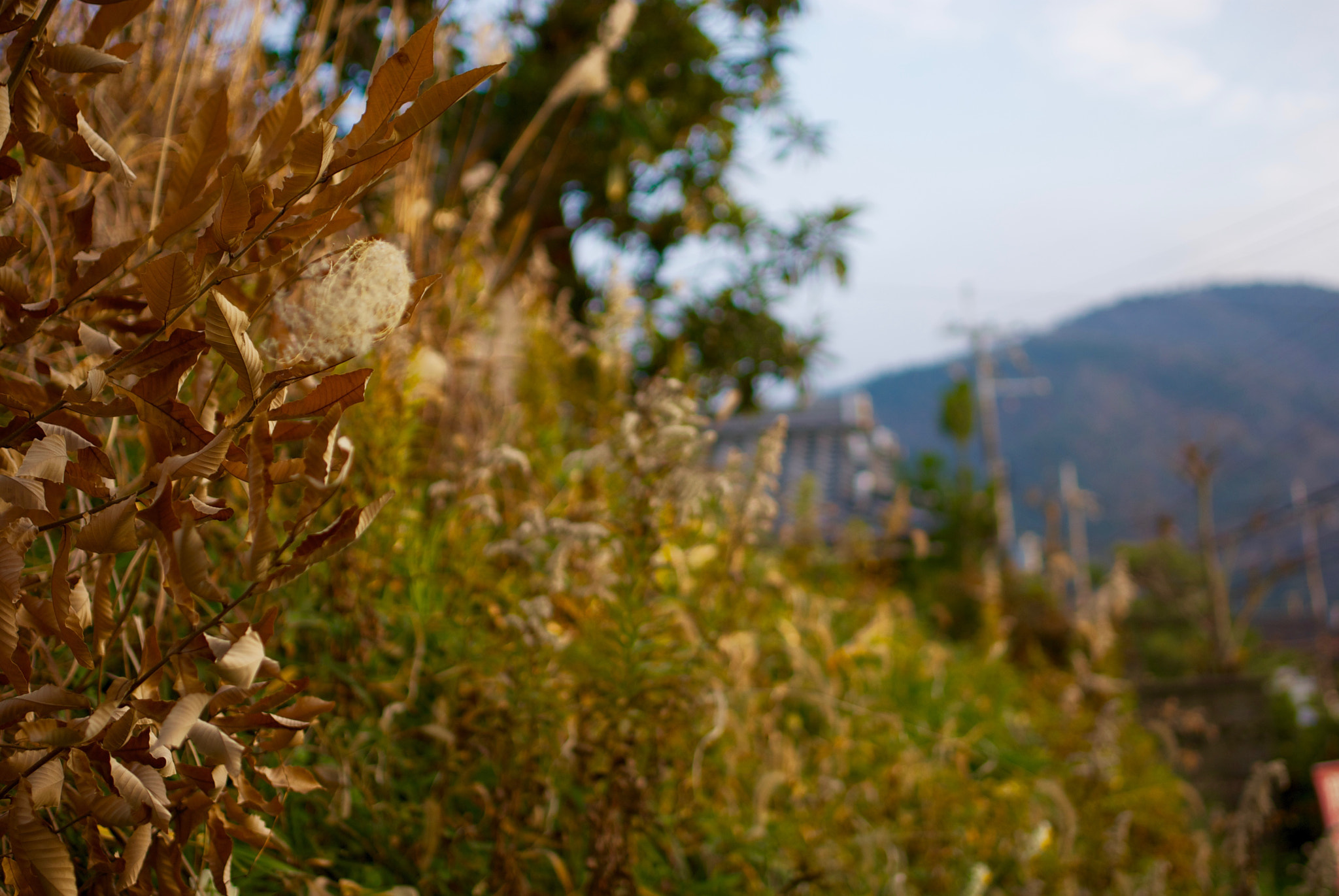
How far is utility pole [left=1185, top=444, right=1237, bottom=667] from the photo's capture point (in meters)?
7.60

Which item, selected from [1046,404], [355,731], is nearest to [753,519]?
[355,731]

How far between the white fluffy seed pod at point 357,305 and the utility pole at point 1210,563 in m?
8.72

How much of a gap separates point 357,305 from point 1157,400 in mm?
75698

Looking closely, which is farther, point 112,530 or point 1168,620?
point 1168,620

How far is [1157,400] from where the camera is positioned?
6538 cm

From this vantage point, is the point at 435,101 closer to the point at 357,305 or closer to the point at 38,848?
the point at 357,305

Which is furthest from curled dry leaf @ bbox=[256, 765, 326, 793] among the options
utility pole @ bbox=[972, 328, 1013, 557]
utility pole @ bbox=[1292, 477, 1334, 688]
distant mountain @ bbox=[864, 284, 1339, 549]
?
distant mountain @ bbox=[864, 284, 1339, 549]

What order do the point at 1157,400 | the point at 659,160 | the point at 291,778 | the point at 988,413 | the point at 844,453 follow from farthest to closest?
the point at 1157,400 < the point at 988,413 < the point at 844,453 < the point at 659,160 < the point at 291,778

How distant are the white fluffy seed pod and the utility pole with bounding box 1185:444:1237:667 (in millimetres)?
8716

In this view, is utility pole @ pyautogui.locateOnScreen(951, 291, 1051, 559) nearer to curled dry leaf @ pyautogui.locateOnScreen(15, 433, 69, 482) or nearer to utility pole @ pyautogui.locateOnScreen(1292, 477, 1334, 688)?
utility pole @ pyautogui.locateOnScreen(1292, 477, 1334, 688)

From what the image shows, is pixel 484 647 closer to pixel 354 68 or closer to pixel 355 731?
pixel 355 731

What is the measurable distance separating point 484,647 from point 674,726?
367mm

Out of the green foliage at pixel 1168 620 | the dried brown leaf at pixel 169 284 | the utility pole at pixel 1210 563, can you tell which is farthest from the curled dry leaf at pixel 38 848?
the utility pole at pixel 1210 563

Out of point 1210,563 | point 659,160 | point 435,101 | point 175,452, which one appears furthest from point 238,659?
point 1210,563
